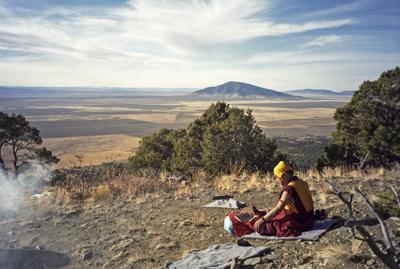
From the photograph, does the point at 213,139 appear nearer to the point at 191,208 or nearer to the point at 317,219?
the point at 191,208

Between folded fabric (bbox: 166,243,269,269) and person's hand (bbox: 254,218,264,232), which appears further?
person's hand (bbox: 254,218,264,232)

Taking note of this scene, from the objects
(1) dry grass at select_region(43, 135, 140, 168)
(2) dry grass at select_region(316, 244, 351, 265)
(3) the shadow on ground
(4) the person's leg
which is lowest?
(1) dry grass at select_region(43, 135, 140, 168)

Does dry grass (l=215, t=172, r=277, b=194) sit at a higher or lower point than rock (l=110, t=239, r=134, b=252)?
higher

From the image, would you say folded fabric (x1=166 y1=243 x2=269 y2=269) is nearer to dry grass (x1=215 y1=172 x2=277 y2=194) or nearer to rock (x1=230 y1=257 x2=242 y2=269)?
rock (x1=230 y1=257 x2=242 y2=269)

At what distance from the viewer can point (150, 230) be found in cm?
832

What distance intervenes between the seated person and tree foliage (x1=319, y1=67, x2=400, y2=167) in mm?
10617

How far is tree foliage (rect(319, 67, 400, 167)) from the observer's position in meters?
17.5

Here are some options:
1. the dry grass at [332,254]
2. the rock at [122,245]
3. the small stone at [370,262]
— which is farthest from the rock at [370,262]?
the rock at [122,245]

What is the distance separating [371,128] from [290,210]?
1414 cm

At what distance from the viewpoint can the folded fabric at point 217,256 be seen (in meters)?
5.79

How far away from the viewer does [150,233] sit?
8117 mm

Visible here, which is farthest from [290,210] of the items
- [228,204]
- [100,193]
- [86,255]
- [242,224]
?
[100,193]

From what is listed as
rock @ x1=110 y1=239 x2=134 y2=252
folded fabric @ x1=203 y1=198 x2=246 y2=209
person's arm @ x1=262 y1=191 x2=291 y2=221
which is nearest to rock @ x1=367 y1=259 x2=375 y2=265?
person's arm @ x1=262 y1=191 x2=291 y2=221

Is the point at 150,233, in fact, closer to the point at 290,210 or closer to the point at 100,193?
the point at 290,210
